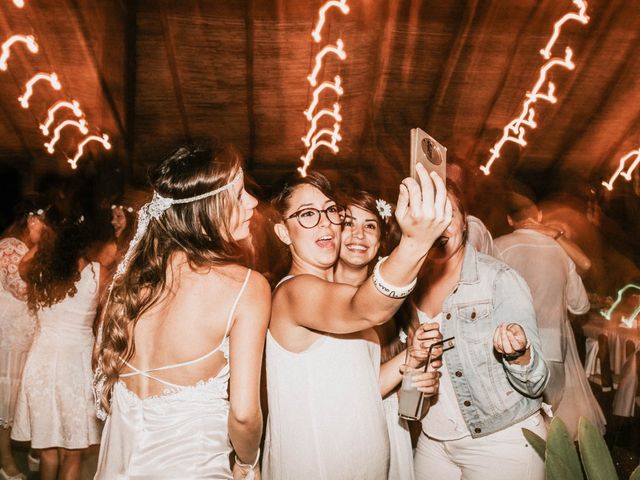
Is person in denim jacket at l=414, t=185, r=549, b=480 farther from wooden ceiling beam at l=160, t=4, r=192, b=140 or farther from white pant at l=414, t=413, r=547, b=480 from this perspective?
wooden ceiling beam at l=160, t=4, r=192, b=140

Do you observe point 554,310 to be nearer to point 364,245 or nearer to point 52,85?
→ point 364,245

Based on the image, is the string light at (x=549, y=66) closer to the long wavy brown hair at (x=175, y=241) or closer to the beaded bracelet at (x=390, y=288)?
the long wavy brown hair at (x=175, y=241)

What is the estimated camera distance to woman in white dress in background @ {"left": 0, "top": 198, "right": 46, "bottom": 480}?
365cm

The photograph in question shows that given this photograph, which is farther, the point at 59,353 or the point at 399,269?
the point at 59,353

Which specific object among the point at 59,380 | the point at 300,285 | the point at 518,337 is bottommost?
the point at 59,380

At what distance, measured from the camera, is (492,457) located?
192 centimetres

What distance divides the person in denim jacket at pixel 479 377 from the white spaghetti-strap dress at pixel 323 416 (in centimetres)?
31

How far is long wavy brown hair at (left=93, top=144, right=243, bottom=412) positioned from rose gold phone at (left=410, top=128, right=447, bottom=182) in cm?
79

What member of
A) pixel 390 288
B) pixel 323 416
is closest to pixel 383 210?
pixel 323 416

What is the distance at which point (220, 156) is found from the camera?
1.82 m

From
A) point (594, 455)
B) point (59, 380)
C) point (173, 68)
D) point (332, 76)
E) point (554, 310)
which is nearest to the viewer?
point (594, 455)

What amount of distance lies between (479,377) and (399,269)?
103 centimetres

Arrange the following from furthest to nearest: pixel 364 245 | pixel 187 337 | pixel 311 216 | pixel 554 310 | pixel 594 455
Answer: pixel 554 310
pixel 364 245
pixel 311 216
pixel 187 337
pixel 594 455

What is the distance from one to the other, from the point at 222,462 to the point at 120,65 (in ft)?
15.9
